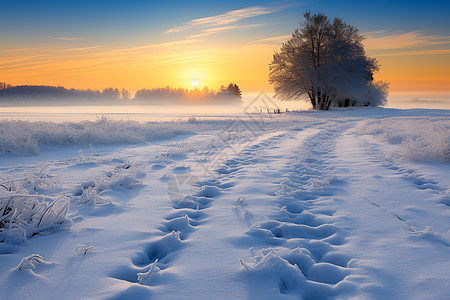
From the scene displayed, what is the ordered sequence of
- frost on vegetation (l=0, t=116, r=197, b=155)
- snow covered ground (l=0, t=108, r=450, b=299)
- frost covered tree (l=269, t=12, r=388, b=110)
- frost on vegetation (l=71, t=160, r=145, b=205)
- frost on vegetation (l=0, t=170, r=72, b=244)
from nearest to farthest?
snow covered ground (l=0, t=108, r=450, b=299) < frost on vegetation (l=0, t=170, r=72, b=244) < frost on vegetation (l=71, t=160, r=145, b=205) < frost on vegetation (l=0, t=116, r=197, b=155) < frost covered tree (l=269, t=12, r=388, b=110)

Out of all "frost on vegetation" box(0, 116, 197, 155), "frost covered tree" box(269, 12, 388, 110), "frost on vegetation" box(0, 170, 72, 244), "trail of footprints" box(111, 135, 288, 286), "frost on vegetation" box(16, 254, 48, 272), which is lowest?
"trail of footprints" box(111, 135, 288, 286)

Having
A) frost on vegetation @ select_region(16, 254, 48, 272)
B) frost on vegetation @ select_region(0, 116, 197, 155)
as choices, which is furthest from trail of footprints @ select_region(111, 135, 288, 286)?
frost on vegetation @ select_region(0, 116, 197, 155)

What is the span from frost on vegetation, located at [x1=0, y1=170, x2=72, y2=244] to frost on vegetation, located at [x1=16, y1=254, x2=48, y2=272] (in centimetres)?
48

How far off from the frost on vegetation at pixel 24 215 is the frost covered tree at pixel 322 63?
3272cm

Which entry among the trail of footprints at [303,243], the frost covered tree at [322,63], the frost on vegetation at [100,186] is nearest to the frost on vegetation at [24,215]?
the frost on vegetation at [100,186]

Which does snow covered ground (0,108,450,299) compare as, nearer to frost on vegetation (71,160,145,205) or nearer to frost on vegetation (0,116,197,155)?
frost on vegetation (71,160,145,205)

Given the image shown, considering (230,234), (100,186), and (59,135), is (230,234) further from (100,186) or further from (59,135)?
(59,135)

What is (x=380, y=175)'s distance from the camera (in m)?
5.10

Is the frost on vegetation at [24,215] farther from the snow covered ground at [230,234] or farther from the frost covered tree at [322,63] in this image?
the frost covered tree at [322,63]

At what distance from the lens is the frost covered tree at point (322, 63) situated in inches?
1266

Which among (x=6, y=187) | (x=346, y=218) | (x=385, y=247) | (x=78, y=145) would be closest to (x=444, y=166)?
(x=346, y=218)

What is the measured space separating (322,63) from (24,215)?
3546 centimetres

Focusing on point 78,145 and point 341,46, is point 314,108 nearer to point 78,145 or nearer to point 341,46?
point 341,46

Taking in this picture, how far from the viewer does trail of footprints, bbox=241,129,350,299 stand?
6.82 feet
